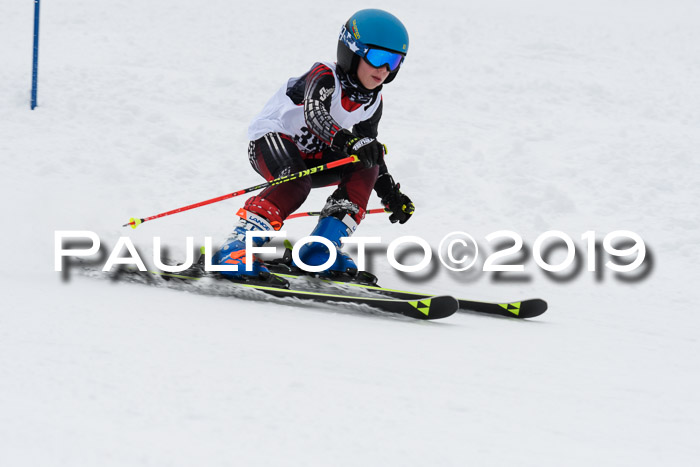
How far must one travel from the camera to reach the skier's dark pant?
13.0ft

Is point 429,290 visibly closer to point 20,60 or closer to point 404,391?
point 404,391

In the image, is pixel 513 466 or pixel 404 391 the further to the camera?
pixel 404 391

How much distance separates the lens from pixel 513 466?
1.73 meters

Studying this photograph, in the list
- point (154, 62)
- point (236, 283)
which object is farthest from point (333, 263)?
point (154, 62)

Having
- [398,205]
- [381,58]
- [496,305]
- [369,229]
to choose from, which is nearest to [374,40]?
[381,58]

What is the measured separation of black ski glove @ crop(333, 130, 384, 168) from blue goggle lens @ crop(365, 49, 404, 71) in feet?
1.40

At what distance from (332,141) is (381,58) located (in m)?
0.53

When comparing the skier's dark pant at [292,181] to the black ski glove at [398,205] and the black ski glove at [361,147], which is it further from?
the black ski glove at [361,147]

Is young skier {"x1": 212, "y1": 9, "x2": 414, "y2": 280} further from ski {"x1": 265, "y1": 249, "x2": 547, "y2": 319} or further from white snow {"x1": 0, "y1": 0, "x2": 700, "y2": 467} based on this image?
white snow {"x1": 0, "y1": 0, "x2": 700, "y2": 467}

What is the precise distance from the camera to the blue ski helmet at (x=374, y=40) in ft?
12.7

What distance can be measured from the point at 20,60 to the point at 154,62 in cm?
169

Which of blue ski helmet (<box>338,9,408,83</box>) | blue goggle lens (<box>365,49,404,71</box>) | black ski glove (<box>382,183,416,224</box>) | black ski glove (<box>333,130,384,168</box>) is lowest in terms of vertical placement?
black ski glove (<box>382,183,416,224</box>)

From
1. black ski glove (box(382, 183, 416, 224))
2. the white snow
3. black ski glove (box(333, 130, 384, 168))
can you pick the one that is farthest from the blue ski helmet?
the white snow

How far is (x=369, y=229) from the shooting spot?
6.39m
